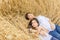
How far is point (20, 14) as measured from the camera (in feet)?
5.44

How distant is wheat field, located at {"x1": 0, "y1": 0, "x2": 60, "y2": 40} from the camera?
145 centimetres

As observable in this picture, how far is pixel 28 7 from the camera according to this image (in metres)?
1.69

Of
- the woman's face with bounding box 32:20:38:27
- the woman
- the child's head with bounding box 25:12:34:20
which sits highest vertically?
the child's head with bounding box 25:12:34:20

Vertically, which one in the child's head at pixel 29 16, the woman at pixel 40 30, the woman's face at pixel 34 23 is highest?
the child's head at pixel 29 16

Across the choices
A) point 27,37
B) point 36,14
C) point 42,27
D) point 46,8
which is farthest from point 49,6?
point 27,37

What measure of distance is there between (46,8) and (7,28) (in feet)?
1.31

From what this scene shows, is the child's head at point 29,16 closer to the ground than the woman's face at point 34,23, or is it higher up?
higher up

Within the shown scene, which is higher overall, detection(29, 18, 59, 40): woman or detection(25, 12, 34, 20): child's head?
detection(25, 12, 34, 20): child's head

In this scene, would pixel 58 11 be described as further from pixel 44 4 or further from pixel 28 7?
pixel 28 7

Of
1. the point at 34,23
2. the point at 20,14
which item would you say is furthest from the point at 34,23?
the point at 20,14

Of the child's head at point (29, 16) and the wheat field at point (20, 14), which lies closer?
the wheat field at point (20, 14)

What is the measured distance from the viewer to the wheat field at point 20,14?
145cm

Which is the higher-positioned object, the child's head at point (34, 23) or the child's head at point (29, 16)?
the child's head at point (29, 16)

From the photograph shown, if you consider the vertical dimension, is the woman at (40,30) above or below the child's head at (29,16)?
below
